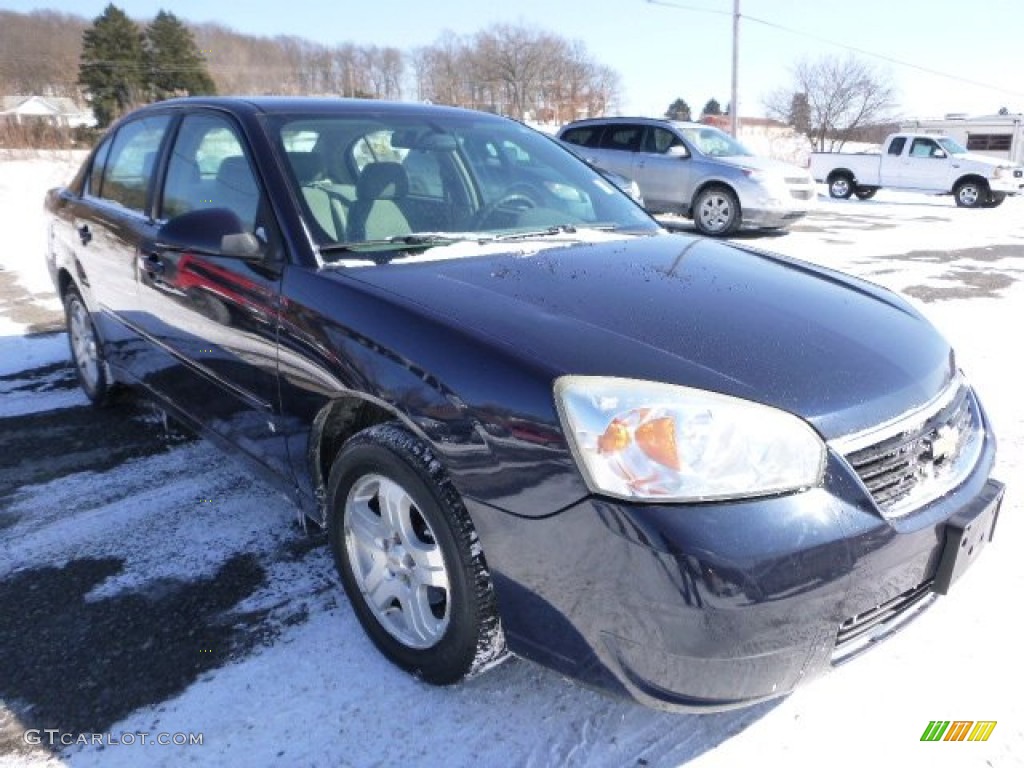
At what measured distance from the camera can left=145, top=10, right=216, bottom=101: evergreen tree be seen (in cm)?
6069

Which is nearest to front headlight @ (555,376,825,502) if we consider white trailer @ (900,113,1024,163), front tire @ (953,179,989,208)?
front tire @ (953,179,989,208)

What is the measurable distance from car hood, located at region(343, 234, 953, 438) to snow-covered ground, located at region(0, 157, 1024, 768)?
63 centimetres

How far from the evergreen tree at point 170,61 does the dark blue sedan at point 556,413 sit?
65750 millimetres

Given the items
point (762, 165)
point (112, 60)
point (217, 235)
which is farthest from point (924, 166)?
point (112, 60)

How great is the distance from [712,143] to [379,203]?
427 inches

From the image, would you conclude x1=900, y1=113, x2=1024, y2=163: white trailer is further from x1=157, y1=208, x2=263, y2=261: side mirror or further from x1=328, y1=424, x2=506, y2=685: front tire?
x1=328, y1=424, x2=506, y2=685: front tire

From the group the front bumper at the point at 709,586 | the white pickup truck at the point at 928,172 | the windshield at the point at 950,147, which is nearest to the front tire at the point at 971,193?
the white pickup truck at the point at 928,172

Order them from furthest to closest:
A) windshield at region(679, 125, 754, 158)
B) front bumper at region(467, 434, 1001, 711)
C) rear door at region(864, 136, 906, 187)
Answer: rear door at region(864, 136, 906, 187) → windshield at region(679, 125, 754, 158) → front bumper at region(467, 434, 1001, 711)

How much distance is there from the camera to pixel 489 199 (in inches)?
115

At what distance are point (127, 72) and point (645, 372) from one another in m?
68.6

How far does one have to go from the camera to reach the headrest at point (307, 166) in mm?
2512

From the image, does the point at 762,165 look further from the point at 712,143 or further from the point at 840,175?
the point at 840,175

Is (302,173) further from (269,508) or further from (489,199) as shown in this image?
(269,508)

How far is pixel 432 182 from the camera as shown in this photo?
9.36ft
